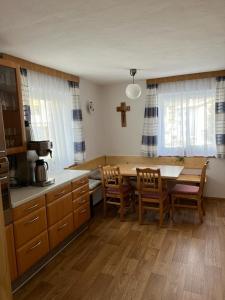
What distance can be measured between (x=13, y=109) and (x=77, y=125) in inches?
54.5

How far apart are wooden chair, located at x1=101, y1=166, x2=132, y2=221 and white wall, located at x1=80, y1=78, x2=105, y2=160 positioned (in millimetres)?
834

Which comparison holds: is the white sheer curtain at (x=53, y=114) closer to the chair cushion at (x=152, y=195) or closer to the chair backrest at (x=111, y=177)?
the chair backrest at (x=111, y=177)

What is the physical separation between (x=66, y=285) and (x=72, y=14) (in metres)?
2.27

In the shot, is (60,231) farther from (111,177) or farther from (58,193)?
(111,177)

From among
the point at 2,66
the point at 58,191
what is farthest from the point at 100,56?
the point at 58,191

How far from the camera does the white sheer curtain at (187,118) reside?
400 centimetres

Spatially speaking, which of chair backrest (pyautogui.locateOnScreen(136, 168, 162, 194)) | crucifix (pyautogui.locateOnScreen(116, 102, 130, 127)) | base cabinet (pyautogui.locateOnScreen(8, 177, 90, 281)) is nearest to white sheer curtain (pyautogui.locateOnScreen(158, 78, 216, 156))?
crucifix (pyautogui.locateOnScreen(116, 102, 130, 127))

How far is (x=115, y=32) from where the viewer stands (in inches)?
77.8

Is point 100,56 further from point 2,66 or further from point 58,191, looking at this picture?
point 58,191

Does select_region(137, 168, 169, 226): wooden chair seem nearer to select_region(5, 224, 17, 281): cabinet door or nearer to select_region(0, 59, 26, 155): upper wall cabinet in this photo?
select_region(0, 59, 26, 155): upper wall cabinet

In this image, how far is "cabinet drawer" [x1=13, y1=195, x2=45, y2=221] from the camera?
2.04m

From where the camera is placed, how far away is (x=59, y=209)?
260 cm

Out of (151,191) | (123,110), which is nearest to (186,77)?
(123,110)

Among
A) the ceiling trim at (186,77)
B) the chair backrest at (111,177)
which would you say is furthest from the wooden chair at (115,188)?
the ceiling trim at (186,77)
